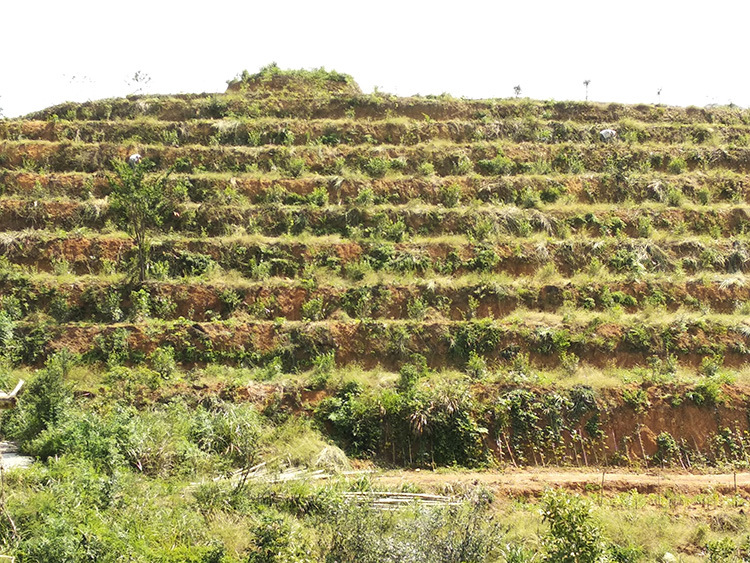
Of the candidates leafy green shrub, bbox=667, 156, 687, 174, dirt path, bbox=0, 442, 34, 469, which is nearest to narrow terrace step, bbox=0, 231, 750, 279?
leafy green shrub, bbox=667, 156, 687, 174

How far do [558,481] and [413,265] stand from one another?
861cm

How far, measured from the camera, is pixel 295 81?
2827 centimetres

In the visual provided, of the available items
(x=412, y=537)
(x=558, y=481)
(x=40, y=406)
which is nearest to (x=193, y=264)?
(x=40, y=406)

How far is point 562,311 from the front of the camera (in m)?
17.4

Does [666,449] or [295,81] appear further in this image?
[295,81]

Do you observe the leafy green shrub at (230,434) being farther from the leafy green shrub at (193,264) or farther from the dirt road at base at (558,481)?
the leafy green shrub at (193,264)

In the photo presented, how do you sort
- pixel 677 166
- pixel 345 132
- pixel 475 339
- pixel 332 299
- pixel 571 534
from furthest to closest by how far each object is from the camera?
1. pixel 345 132
2. pixel 677 166
3. pixel 332 299
4. pixel 475 339
5. pixel 571 534

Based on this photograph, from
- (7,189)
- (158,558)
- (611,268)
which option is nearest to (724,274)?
(611,268)

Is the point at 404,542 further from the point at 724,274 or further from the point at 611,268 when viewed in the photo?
the point at 724,274

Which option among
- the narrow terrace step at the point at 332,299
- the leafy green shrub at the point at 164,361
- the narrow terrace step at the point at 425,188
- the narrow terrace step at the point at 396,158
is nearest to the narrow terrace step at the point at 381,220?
the narrow terrace step at the point at 425,188

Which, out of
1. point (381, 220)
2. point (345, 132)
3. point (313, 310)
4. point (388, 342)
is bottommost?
point (388, 342)

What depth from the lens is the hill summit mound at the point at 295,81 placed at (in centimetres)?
2811

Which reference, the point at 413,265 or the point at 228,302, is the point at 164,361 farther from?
the point at 413,265

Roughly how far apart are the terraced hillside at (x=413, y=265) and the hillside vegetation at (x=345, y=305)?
0.08 meters
